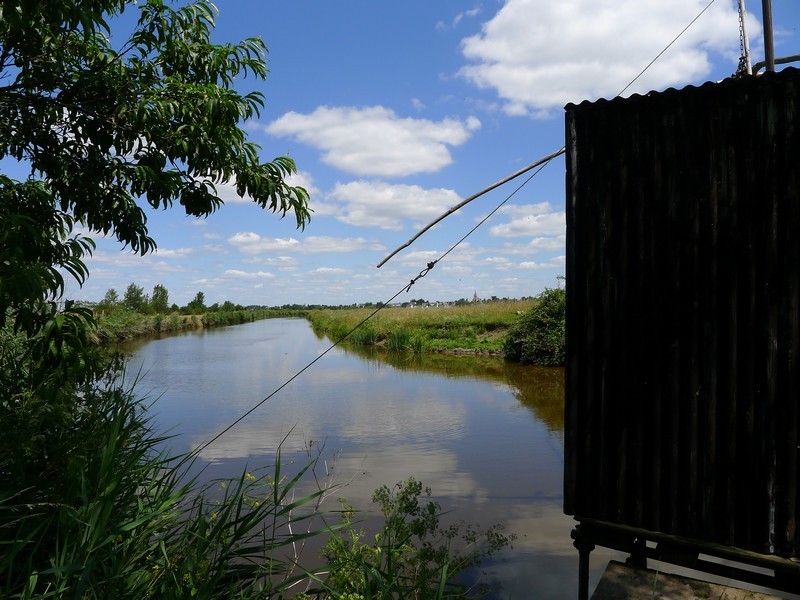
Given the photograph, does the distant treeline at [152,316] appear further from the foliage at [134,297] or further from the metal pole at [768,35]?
the metal pole at [768,35]

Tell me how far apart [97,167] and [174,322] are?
51.4 m

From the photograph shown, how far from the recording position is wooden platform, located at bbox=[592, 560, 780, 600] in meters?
3.79

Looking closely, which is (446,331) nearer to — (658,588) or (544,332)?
(544,332)

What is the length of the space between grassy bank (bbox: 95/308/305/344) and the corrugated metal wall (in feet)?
34.7

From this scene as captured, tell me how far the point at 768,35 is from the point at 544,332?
14917mm

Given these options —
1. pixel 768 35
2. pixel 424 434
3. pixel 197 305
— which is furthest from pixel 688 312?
pixel 197 305

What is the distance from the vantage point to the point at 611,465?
152 inches

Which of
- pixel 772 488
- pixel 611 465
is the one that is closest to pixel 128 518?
pixel 611 465

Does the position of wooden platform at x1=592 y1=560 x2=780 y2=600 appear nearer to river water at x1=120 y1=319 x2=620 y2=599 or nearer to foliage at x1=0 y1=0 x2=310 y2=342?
river water at x1=120 y1=319 x2=620 y2=599

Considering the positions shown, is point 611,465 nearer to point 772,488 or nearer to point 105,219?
point 772,488

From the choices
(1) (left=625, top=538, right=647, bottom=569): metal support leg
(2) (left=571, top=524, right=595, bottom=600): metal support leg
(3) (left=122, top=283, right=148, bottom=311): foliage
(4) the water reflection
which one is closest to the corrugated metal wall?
(2) (left=571, top=524, right=595, bottom=600): metal support leg

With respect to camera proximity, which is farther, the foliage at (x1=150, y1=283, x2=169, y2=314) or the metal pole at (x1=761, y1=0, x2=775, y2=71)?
the foliage at (x1=150, y1=283, x2=169, y2=314)

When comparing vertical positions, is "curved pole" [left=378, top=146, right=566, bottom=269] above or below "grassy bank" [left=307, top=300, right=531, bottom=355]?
above

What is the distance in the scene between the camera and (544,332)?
19.3 meters
